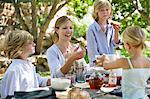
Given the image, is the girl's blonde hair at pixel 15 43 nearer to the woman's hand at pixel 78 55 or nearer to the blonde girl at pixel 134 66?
the woman's hand at pixel 78 55

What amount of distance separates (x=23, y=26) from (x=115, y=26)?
413cm

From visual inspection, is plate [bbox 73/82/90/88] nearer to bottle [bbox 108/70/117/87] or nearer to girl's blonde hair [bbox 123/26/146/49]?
bottle [bbox 108/70/117/87]

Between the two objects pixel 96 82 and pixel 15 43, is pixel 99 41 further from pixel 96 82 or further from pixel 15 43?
pixel 15 43

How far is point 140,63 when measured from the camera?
2.24 m

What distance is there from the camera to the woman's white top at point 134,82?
2.16m

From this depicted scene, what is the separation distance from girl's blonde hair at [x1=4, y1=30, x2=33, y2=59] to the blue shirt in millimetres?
1160

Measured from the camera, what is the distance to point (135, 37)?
7.30 feet

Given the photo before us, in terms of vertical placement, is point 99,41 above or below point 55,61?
above

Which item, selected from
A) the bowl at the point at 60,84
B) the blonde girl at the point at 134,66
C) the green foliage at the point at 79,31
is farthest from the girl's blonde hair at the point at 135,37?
the green foliage at the point at 79,31

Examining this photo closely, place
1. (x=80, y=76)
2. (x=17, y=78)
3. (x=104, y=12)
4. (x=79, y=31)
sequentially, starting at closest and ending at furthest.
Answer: (x=17, y=78), (x=80, y=76), (x=104, y=12), (x=79, y=31)

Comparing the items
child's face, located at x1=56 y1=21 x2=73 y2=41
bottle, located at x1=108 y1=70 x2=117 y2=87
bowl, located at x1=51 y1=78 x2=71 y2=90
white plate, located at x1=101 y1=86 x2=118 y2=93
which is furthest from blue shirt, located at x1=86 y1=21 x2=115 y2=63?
bowl, located at x1=51 y1=78 x2=71 y2=90

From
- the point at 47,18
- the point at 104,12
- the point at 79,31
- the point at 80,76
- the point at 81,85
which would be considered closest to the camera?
the point at 81,85

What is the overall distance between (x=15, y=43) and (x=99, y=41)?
52.2 inches

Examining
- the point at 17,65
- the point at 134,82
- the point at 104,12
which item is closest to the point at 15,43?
the point at 17,65
